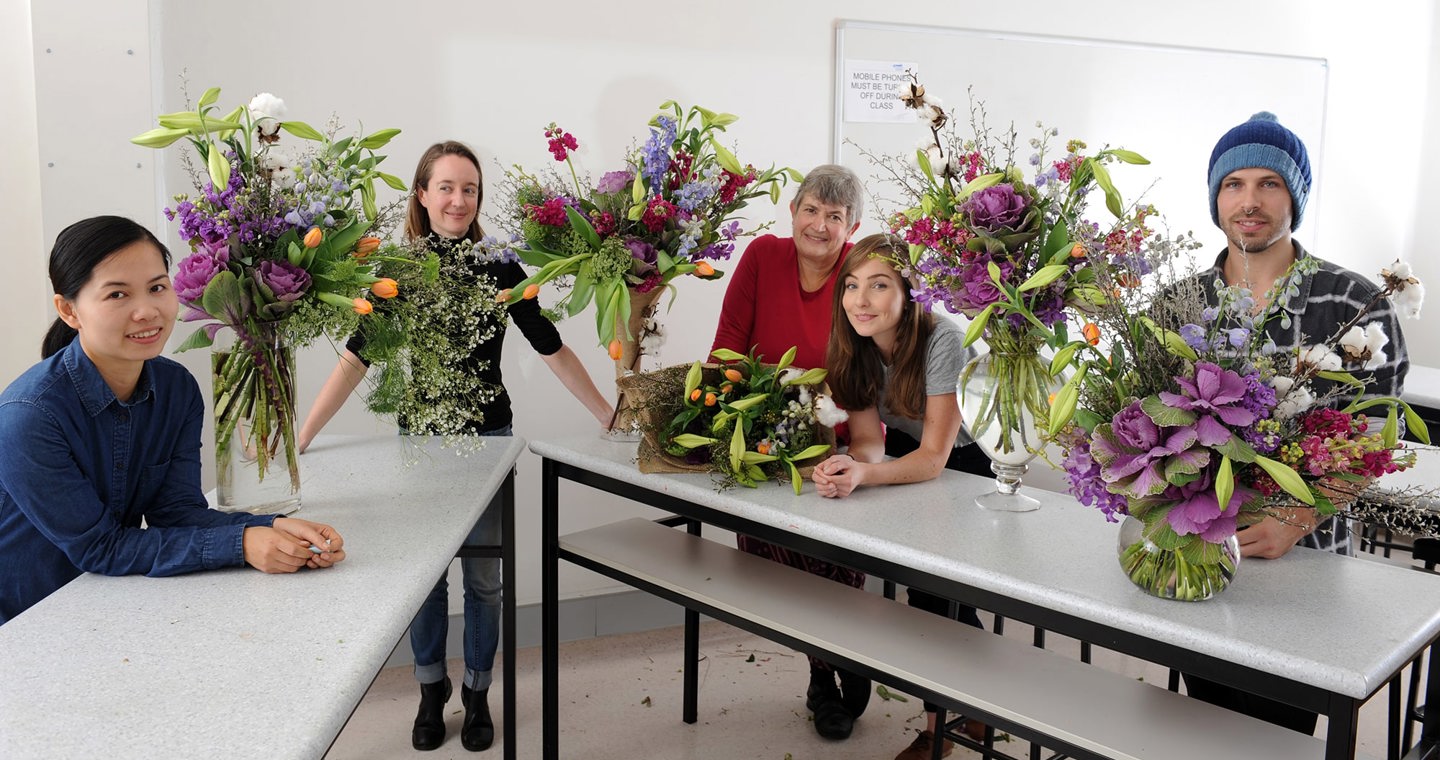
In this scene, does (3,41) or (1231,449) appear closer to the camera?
(1231,449)

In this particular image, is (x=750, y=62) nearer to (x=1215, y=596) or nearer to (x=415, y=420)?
(x=415, y=420)

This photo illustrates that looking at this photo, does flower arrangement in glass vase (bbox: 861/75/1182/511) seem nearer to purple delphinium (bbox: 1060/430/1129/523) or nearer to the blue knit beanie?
purple delphinium (bbox: 1060/430/1129/523)

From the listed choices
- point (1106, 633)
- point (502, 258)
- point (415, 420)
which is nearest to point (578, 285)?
point (502, 258)

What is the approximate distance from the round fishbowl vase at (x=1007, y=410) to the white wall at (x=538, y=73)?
1.31m

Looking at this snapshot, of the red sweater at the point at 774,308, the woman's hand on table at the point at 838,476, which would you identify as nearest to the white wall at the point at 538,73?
the red sweater at the point at 774,308

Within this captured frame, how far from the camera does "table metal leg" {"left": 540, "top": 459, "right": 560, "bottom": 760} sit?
8.88 ft

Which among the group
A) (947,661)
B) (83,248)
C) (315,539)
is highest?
(83,248)

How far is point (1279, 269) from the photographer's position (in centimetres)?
227

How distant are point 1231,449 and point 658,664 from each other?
2485 mm

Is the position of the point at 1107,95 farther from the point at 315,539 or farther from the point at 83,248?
the point at 83,248

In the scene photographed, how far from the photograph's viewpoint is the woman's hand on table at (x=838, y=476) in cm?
221

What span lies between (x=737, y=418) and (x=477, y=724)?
1.36 m

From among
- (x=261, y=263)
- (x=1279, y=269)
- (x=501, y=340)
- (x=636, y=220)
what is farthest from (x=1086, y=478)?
(x=501, y=340)

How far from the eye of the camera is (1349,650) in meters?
1.47
